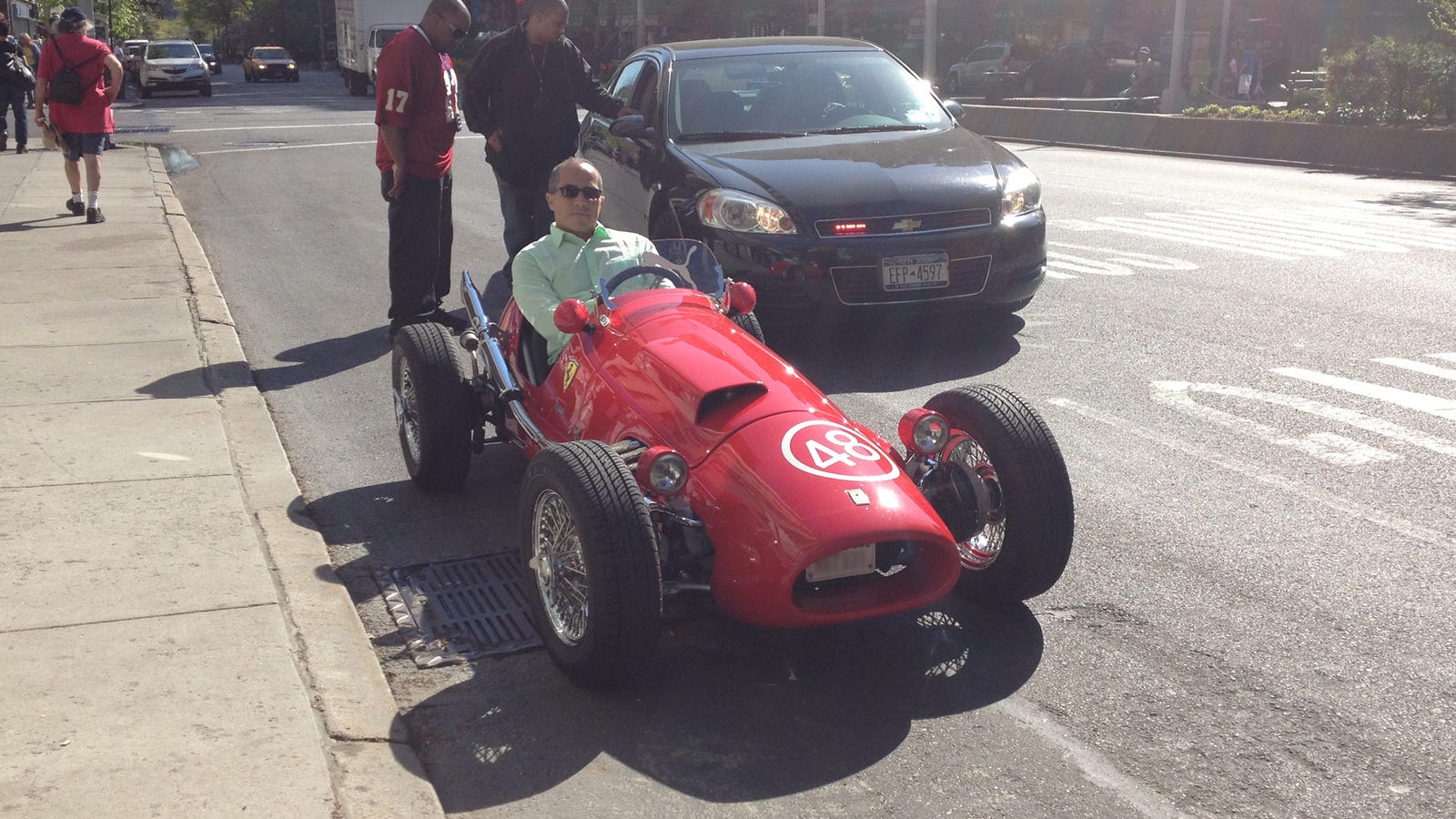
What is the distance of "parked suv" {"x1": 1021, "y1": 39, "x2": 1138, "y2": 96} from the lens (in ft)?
134

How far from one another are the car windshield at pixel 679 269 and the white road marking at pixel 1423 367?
4224 mm

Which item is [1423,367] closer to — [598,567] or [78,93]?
[598,567]

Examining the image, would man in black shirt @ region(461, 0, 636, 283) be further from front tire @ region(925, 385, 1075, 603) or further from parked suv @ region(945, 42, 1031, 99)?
parked suv @ region(945, 42, 1031, 99)

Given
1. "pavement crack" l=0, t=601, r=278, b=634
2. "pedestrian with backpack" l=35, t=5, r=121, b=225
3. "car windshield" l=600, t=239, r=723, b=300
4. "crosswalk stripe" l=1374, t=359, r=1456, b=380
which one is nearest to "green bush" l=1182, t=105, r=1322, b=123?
"crosswalk stripe" l=1374, t=359, r=1456, b=380

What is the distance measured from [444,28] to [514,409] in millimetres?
3626

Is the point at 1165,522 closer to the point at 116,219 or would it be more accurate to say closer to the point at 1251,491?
the point at 1251,491

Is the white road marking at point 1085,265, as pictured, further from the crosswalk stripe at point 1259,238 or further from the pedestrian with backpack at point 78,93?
the pedestrian with backpack at point 78,93

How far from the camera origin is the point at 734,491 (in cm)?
408

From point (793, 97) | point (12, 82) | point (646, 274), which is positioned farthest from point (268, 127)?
point (646, 274)

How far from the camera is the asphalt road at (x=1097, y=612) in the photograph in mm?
3609

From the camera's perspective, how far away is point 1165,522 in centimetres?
537

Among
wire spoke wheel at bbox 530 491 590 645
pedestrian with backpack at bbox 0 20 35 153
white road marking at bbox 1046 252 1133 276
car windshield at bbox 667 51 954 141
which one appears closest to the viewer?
wire spoke wheel at bbox 530 491 590 645

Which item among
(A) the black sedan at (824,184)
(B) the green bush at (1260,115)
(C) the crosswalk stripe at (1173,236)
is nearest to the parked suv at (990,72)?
(B) the green bush at (1260,115)

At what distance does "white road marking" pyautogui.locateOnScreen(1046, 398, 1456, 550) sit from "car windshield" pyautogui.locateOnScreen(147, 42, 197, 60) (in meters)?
42.6
